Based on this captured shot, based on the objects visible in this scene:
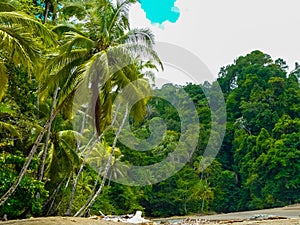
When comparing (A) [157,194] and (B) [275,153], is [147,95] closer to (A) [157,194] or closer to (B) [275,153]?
(A) [157,194]

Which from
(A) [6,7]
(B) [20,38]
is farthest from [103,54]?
(B) [20,38]

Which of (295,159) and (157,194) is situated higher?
(295,159)

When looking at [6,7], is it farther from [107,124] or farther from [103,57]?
[107,124]

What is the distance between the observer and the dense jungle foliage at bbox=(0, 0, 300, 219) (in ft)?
31.2

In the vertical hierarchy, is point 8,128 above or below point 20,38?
below

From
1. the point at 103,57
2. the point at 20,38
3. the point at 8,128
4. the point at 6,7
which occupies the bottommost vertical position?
the point at 8,128

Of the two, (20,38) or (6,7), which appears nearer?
(20,38)

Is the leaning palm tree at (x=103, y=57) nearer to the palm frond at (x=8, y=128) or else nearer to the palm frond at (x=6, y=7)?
the palm frond at (x=8, y=128)

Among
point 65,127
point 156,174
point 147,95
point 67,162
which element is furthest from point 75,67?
point 156,174

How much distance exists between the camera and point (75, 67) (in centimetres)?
995

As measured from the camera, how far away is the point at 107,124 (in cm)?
1083

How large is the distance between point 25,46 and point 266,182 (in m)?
32.6

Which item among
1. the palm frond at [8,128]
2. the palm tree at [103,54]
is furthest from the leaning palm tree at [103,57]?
the palm frond at [8,128]

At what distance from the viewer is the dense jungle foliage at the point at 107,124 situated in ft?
31.2
